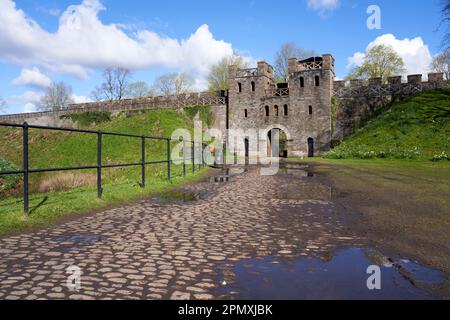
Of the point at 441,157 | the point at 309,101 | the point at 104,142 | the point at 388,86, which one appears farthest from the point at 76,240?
the point at 388,86

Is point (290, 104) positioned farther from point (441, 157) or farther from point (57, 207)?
point (57, 207)

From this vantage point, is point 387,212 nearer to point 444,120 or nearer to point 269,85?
point 444,120

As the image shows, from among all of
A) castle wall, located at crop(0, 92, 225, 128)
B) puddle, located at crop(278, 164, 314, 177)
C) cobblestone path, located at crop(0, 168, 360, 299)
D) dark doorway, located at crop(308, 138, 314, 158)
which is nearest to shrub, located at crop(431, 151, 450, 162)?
puddle, located at crop(278, 164, 314, 177)

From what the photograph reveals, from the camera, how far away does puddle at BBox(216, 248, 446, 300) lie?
2875mm

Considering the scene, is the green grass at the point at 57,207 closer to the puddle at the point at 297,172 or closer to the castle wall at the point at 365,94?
the puddle at the point at 297,172

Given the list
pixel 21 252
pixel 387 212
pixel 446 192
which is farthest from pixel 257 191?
pixel 21 252

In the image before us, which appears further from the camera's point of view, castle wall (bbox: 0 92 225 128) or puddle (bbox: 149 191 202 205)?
castle wall (bbox: 0 92 225 128)

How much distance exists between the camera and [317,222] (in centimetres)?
563

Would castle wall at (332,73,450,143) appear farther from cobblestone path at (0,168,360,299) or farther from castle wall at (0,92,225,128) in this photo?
cobblestone path at (0,168,360,299)

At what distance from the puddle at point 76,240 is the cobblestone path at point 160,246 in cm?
1

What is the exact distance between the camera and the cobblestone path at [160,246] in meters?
3.00

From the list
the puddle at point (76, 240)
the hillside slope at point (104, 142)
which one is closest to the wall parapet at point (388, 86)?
the hillside slope at point (104, 142)

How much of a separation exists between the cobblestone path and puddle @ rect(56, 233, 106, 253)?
0.01 metres

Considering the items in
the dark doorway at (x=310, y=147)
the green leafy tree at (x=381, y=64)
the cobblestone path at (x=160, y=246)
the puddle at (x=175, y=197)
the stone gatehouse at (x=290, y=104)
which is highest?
the green leafy tree at (x=381, y=64)
